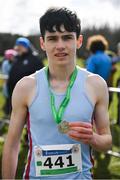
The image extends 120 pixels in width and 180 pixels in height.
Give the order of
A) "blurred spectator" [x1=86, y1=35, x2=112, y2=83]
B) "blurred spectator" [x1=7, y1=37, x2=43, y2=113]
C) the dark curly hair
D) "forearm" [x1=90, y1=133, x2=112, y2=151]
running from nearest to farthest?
"forearm" [x1=90, y1=133, x2=112, y2=151], the dark curly hair, "blurred spectator" [x1=86, y1=35, x2=112, y2=83], "blurred spectator" [x1=7, y1=37, x2=43, y2=113]

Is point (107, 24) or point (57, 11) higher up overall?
point (57, 11)

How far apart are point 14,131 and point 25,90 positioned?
21cm

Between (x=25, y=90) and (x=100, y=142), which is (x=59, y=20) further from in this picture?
(x=100, y=142)

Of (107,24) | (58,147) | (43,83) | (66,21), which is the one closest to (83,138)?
(58,147)

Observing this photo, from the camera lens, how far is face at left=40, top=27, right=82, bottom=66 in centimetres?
226

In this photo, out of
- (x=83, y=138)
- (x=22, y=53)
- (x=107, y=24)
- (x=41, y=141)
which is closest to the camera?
(x=83, y=138)

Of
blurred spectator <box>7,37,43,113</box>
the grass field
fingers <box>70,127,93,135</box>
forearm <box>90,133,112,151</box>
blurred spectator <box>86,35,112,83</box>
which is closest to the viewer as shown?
fingers <box>70,127,93,135</box>

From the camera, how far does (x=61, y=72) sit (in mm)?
2346

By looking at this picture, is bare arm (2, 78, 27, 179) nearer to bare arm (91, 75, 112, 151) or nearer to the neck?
the neck

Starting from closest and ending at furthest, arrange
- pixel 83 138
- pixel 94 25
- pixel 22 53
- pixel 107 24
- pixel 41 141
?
pixel 83 138 < pixel 41 141 < pixel 22 53 < pixel 94 25 < pixel 107 24

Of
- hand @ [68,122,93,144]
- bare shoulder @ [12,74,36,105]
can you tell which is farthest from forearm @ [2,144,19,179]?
hand @ [68,122,93,144]

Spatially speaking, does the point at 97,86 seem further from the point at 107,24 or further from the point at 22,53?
the point at 107,24

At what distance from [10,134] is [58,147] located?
256mm

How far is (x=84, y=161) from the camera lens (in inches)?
91.4
